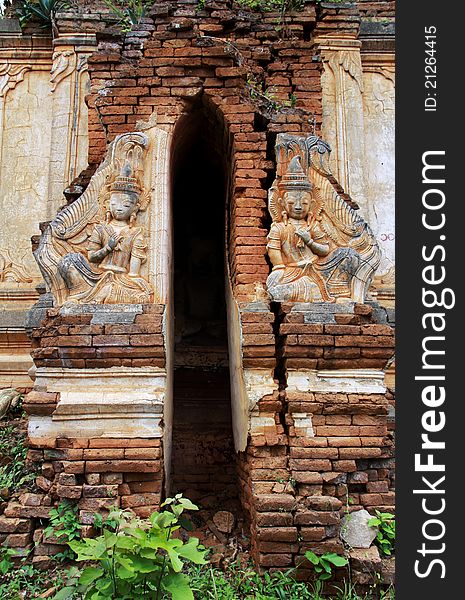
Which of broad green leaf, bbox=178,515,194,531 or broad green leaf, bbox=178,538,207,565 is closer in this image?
broad green leaf, bbox=178,538,207,565

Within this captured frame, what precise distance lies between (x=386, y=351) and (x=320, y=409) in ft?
2.35

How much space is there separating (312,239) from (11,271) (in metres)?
4.22

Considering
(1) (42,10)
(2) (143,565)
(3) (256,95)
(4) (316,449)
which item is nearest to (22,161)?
(1) (42,10)

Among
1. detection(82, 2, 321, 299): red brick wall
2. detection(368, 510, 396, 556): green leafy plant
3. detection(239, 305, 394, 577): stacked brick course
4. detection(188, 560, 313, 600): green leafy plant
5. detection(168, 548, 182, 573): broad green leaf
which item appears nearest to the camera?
detection(168, 548, 182, 573): broad green leaf

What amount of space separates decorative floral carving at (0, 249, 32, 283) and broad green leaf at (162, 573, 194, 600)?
206 inches

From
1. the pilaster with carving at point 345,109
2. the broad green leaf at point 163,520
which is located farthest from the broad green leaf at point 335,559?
the pilaster with carving at point 345,109

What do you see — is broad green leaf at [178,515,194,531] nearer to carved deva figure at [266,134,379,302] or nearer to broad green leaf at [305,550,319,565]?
broad green leaf at [305,550,319,565]

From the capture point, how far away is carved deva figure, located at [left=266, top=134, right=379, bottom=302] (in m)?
5.16

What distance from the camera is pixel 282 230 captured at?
17.4ft

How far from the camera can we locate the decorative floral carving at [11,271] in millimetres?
7684

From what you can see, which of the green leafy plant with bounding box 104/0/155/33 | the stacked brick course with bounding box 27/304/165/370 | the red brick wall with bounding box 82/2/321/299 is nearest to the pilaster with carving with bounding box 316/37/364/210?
the red brick wall with bounding box 82/2/321/299

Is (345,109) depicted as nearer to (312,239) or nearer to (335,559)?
(312,239)

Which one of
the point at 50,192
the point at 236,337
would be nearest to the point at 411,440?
the point at 236,337

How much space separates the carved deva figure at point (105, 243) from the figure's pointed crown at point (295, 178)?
124 cm
